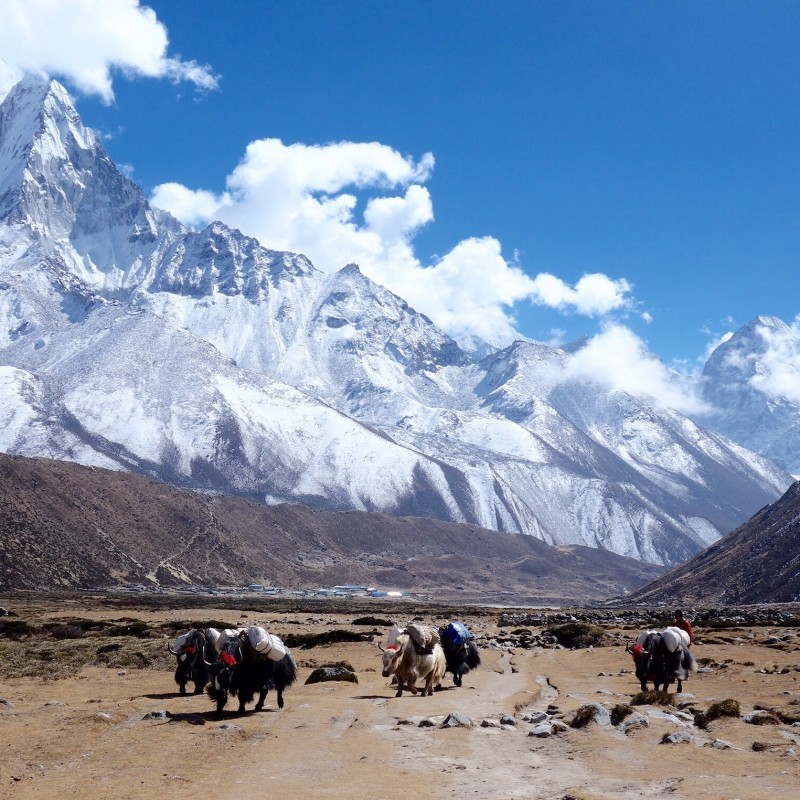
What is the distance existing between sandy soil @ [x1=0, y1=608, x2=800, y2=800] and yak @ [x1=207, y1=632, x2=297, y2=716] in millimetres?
473

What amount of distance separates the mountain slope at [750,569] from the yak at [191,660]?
10715 centimetres

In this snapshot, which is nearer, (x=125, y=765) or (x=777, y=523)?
(x=125, y=765)

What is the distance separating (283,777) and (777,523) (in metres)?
154

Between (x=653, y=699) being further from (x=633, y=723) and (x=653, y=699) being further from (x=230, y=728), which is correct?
(x=230, y=728)

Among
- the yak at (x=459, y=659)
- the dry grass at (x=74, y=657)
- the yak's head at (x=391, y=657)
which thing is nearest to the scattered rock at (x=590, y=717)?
the yak's head at (x=391, y=657)

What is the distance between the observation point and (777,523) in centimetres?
15538

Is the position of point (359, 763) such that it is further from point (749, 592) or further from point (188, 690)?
point (749, 592)

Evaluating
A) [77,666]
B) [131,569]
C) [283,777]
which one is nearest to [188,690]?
[77,666]

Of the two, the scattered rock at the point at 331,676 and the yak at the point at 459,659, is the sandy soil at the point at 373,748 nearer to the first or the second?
the yak at the point at 459,659

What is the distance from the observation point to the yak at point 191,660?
27391mm

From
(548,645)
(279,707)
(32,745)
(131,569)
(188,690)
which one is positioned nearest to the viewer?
(32,745)

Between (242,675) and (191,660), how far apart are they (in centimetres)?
509

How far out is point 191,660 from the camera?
27578 mm

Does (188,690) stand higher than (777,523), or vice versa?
(777,523)
